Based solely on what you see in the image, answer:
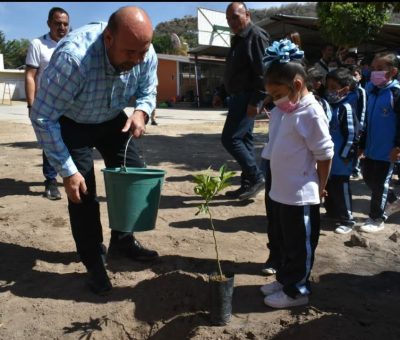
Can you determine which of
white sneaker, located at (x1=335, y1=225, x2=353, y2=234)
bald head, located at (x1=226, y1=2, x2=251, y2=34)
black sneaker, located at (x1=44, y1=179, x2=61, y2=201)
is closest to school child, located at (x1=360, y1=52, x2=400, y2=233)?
white sneaker, located at (x1=335, y1=225, x2=353, y2=234)

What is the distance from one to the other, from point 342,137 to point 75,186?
246 centimetres

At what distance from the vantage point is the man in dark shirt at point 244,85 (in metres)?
4.90

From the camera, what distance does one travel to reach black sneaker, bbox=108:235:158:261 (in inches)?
141

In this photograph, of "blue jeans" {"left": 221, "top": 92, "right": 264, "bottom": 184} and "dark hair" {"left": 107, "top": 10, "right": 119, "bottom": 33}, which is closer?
"dark hair" {"left": 107, "top": 10, "right": 119, "bottom": 33}

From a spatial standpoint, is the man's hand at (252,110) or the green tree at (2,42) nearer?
the man's hand at (252,110)

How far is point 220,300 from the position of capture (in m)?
2.65

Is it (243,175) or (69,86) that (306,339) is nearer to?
(69,86)

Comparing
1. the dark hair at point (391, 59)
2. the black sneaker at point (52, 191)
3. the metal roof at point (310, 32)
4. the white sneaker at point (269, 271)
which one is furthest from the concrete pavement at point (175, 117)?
the white sneaker at point (269, 271)

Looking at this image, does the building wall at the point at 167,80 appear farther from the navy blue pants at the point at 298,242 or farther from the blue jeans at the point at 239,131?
the navy blue pants at the point at 298,242

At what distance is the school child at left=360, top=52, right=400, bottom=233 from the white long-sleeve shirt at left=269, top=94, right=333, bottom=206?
1.62 meters

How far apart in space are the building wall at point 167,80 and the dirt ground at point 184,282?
2653 centimetres

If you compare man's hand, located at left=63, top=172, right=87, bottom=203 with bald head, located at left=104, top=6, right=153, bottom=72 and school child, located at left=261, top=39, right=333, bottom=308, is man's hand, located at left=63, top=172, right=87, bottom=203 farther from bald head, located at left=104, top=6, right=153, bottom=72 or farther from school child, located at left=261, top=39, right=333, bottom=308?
school child, located at left=261, top=39, right=333, bottom=308

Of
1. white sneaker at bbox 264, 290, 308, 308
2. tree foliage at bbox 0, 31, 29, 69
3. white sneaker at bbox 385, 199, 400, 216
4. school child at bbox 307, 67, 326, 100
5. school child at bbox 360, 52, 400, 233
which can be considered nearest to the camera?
white sneaker at bbox 264, 290, 308, 308

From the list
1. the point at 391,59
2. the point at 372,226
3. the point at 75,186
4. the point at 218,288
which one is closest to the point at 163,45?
the point at 391,59
